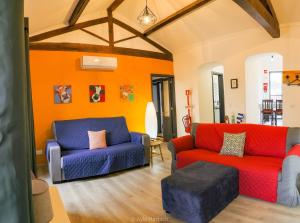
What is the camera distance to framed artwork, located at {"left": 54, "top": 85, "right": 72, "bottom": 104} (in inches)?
192

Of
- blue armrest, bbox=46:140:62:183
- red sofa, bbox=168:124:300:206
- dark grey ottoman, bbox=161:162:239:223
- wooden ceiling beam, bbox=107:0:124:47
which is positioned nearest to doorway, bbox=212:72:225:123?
wooden ceiling beam, bbox=107:0:124:47

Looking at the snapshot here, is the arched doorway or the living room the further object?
the arched doorway

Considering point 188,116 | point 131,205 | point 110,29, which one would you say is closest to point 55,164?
point 131,205

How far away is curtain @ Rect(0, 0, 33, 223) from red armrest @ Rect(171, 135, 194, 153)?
3.35 meters

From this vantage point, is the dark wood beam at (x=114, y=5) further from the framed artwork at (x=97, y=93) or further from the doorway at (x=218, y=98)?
the doorway at (x=218, y=98)

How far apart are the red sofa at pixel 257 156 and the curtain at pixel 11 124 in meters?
2.77

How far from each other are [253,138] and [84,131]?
3.00 meters

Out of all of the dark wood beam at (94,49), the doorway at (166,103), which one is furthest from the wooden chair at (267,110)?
the dark wood beam at (94,49)

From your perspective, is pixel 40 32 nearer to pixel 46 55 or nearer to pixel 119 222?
pixel 46 55

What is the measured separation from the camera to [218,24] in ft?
16.6

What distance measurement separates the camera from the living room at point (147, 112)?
1976mm

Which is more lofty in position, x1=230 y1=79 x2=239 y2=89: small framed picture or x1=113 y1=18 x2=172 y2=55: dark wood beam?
x1=113 y1=18 x2=172 y2=55: dark wood beam

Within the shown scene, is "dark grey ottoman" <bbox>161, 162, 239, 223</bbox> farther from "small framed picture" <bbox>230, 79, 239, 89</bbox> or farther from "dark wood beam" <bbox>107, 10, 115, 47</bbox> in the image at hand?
"dark wood beam" <bbox>107, 10, 115, 47</bbox>

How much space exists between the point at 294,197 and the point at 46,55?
4.81 metres
